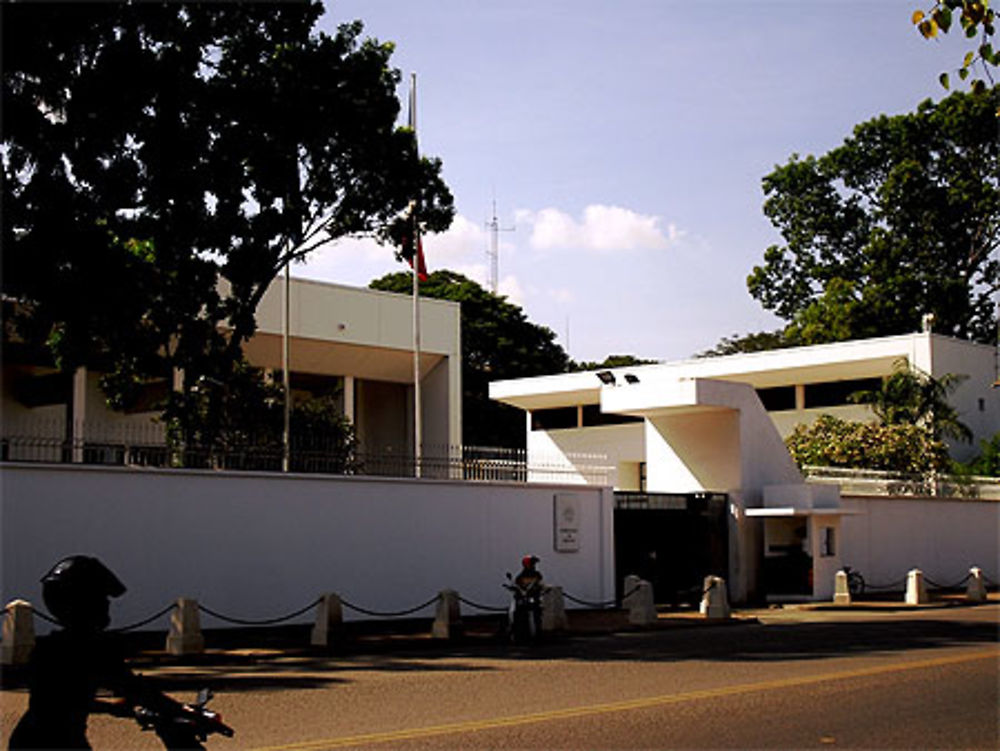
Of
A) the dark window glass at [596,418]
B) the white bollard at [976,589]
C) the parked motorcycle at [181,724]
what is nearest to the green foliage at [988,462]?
the white bollard at [976,589]

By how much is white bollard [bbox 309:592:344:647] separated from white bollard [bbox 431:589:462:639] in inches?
80.0

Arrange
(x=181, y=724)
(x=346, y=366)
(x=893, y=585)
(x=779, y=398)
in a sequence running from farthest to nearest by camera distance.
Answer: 1. (x=779, y=398)
2. (x=346, y=366)
3. (x=893, y=585)
4. (x=181, y=724)

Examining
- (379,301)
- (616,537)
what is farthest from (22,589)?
(379,301)

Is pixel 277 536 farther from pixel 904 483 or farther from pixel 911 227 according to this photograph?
pixel 911 227

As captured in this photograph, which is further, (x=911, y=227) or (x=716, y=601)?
(x=911, y=227)

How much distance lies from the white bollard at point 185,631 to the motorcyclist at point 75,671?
1455 centimetres

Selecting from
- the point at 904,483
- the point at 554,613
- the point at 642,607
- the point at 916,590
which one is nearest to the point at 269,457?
the point at 554,613

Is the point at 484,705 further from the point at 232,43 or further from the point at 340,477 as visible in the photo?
the point at 232,43

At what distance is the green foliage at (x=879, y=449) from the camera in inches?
1671

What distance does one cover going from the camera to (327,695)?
46.5ft

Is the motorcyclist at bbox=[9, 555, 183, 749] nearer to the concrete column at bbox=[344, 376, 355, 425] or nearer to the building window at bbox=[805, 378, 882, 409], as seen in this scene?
the concrete column at bbox=[344, 376, 355, 425]

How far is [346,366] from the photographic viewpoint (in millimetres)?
44562

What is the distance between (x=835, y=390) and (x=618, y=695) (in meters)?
38.4

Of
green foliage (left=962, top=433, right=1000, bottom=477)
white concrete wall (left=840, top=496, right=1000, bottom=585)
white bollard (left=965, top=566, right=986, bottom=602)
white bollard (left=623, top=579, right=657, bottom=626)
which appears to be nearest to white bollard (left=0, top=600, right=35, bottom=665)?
white bollard (left=623, top=579, right=657, bottom=626)
